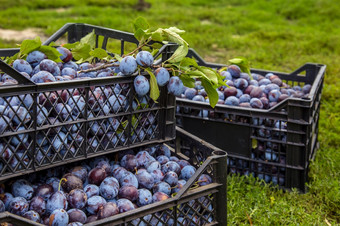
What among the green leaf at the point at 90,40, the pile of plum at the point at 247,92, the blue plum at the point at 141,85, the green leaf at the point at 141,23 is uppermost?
the green leaf at the point at 141,23

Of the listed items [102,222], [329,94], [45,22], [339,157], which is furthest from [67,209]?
[45,22]

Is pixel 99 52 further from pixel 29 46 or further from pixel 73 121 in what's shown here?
pixel 73 121

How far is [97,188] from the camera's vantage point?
4.91 ft

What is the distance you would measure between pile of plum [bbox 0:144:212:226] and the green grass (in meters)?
0.58

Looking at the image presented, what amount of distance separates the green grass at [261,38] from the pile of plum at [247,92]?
0.41 metres

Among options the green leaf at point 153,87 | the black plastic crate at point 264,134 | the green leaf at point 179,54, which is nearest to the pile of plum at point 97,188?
the green leaf at point 153,87

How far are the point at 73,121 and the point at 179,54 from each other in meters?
0.45

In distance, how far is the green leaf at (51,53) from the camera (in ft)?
5.33

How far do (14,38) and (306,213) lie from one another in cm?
415

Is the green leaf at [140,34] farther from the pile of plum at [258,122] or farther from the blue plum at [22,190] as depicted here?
the pile of plum at [258,122]

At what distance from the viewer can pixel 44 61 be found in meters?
1.57

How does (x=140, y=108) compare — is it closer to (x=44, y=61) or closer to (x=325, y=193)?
(x=44, y=61)

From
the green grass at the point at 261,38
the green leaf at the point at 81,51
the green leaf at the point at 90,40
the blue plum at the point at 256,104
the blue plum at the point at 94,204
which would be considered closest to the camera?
the blue plum at the point at 94,204

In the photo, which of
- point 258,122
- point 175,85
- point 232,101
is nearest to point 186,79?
point 175,85
